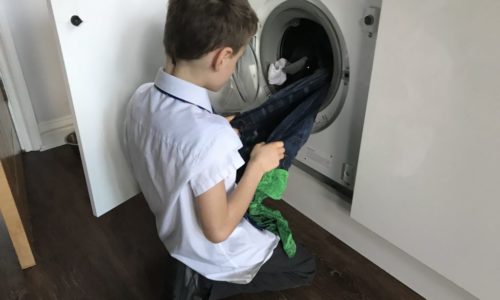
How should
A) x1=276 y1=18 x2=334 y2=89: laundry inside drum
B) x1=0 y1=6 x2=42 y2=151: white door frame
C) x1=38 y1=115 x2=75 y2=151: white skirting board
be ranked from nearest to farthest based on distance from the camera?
x1=276 y1=18 x2=334 y2=89: laundry inside drum, x1=0 y1=6 x2=42 y2=151: white door frame, x1=38 y1=115 x2=75 y2=151: white skirting board

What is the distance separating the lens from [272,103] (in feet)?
3.74

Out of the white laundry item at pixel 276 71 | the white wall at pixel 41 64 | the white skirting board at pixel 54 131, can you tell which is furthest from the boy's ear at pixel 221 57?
the white skirting board at pixel 54 131

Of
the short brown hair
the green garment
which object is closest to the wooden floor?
the green garment

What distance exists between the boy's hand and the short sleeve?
0.12 meters

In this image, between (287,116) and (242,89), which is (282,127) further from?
(242,89)

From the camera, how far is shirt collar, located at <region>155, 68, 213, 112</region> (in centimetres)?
84

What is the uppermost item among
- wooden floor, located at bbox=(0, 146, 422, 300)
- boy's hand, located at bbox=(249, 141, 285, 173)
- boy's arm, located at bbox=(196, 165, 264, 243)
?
boy's hand, located at bbox=(249, 141, 285, 173)

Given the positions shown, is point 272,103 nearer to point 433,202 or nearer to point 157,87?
point 157,87

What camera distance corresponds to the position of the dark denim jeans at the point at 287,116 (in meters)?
1.07

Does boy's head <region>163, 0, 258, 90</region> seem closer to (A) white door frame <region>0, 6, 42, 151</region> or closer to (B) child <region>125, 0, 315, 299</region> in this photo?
(B) child <region>125, 0, 315, 299</region>

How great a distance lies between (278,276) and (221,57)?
0.60m

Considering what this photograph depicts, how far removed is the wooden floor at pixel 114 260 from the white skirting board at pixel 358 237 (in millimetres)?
25

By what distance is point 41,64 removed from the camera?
1.75 meters

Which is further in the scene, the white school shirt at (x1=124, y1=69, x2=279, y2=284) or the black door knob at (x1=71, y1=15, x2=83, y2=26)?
the black door knob at (x1=71, y1=15, x2=83, y2=26)
